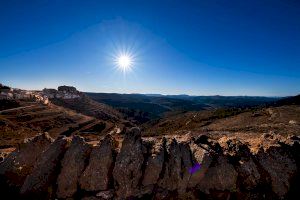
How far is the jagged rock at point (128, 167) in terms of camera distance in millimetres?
18766

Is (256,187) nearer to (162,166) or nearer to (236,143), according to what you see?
(236,143)

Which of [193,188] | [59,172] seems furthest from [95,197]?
[193,188]

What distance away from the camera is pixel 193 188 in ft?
61.9

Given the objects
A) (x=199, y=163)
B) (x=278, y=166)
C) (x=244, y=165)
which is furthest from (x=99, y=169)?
(x=278, y=166)

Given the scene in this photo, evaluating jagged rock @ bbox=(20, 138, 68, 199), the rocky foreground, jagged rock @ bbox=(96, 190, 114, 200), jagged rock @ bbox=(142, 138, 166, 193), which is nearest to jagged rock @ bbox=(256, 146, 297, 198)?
the rocky foreground

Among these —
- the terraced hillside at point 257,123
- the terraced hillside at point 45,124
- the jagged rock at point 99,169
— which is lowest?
the terraced hillside at point 45,124

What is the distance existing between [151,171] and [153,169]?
184mm

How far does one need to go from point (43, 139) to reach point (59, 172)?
3.72 m

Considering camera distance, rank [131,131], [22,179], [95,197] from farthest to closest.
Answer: [131,131] < [22,179] < [95,197]

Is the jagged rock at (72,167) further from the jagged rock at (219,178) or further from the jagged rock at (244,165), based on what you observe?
the jagged rock at (244,165)

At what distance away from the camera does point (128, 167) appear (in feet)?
63.9

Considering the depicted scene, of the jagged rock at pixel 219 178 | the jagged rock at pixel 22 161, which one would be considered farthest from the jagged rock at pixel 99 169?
the jagged rock at pixel 219 178

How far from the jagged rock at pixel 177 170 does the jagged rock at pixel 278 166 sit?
5.22 meters

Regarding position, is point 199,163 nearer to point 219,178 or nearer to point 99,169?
point 219,178
